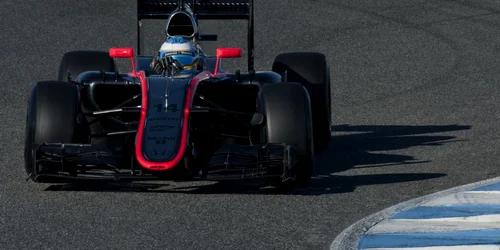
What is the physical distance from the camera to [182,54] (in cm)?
1121

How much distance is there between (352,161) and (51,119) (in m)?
2.69

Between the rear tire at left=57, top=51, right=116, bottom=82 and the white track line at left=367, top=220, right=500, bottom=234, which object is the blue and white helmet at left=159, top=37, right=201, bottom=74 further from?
the white track line at left=367, top=220, right=500, bottom=234

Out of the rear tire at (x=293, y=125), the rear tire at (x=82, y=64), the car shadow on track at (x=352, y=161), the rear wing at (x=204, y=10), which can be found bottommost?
the car shadow on track at (x=352, y=161)

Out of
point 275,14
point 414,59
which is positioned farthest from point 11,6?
point 414,59

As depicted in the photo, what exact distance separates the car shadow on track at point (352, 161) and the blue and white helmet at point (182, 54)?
1.13m

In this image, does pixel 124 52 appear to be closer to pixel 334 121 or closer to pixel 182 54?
pixel 182 54

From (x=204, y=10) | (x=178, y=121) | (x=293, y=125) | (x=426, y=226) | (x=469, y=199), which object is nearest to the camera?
(x=426, y=226)

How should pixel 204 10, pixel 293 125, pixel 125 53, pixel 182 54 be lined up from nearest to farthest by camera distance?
pixel 293 125 < pixel 182 54 < pixel 125 53 < pixel 204 10

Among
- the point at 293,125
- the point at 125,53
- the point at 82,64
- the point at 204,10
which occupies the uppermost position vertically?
the point at 204,10

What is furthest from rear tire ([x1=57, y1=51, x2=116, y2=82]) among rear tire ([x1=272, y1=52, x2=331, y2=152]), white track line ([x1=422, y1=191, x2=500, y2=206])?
white track line ([x1=422, y1=191, x2=500, y2=206])

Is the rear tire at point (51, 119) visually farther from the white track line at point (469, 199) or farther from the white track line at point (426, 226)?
the white track line at point (469, 199)

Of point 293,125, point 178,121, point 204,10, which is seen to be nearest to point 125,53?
point 204,10

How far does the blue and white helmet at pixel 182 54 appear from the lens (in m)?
11.1

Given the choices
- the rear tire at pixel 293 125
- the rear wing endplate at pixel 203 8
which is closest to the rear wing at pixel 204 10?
the rear wing endplate at pixel 203 8
